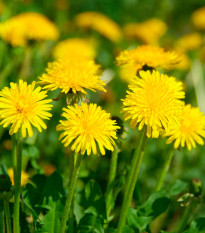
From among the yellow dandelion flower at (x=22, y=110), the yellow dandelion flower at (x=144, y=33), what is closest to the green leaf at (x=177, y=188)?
the yellow dandelion flower at (x=22, y=110)

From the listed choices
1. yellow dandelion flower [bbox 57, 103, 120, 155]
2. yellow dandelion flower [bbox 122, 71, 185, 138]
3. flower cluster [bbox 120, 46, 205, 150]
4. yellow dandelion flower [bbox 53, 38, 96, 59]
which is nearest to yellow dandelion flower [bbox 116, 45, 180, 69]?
flower cluster [bbox 120, 46, 205, 150]

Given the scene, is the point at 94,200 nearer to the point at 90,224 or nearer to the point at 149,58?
the point at 90,224

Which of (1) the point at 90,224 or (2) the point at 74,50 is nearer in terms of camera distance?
(1) the point at 90,224

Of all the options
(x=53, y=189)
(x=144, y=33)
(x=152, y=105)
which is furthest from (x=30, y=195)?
(x=144, y=33)

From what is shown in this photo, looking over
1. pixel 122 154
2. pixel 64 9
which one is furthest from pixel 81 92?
pixel 64 9

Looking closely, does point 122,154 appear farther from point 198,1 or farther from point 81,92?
point 198,1

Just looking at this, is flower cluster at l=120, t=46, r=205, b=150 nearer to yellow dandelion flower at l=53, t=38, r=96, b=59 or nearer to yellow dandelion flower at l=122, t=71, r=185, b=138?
yellow dandelion flower at l=122, t=71, r=185, b=138
